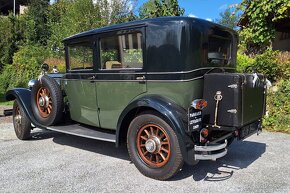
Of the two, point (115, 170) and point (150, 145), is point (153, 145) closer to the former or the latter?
point (150, 145)

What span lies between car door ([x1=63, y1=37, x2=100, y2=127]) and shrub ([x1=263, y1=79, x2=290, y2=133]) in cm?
422

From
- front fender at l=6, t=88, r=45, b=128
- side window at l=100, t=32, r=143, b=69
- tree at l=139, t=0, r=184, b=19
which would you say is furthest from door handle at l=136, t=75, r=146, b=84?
tree at l=139, t=0, r=184, b=19

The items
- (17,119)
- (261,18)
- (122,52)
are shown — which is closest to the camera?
(122,52)

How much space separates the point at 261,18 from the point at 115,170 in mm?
7907

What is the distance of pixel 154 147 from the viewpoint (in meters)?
4.11

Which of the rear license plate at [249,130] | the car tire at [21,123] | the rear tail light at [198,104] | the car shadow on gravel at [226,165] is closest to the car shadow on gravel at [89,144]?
the car tire at [21,123]

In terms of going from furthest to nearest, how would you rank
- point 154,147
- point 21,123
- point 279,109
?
1. point 279,109
2. point 21,123
3. point 154,147

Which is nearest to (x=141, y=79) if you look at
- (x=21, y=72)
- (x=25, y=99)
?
(x=25, y=99)

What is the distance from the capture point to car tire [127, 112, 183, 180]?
3.91 metres

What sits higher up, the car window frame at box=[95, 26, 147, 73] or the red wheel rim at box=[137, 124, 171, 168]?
the car window frame at box=[95, 26, 147, 73]

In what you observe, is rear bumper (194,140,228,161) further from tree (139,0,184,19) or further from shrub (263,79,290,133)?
tree (139,0,184,19)

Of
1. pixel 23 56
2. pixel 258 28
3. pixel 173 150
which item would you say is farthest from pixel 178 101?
pixel 23 56

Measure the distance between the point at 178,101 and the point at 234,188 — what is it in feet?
4.14

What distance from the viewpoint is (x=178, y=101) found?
4.05 meters
